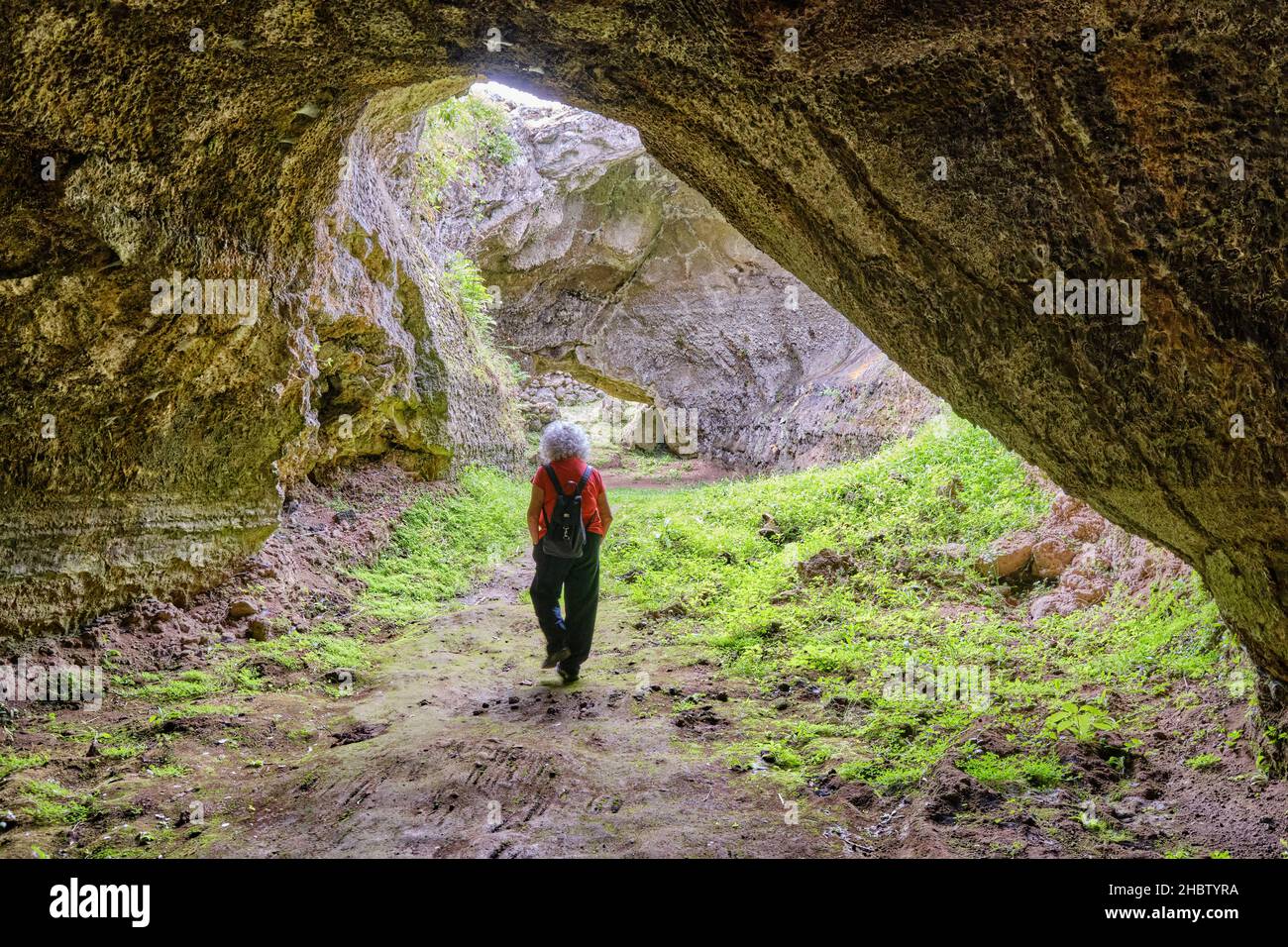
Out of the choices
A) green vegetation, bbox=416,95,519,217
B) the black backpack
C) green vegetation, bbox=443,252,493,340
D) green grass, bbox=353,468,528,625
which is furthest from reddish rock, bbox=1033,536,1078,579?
green vegetation, bbox=416,95,519,217

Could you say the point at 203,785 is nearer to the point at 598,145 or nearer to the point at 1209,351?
the point at 1209,351

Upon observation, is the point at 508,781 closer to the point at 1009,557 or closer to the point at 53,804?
the point at 53,804

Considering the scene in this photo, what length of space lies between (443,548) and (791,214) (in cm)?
606

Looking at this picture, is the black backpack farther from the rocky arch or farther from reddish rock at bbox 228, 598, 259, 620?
reddish rock at bbox 228, 598, 259, 620

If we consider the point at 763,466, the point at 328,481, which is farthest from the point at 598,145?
the point at 328,481

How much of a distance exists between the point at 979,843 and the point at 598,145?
1760 centimetres

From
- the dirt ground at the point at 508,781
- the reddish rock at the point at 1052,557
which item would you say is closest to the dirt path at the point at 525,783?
the dirt ground at the point at 508,781

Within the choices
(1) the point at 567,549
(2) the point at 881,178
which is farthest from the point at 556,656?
(2) the point at 881,178

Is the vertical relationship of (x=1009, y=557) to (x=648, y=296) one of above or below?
below

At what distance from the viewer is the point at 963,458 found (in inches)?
330

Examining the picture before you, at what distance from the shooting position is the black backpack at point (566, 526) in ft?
16.1

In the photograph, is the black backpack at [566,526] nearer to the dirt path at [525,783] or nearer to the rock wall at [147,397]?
the dirt path at [525,783]

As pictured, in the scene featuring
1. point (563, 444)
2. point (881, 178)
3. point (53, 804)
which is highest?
point (881, 178)

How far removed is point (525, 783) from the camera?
3.47 metres
